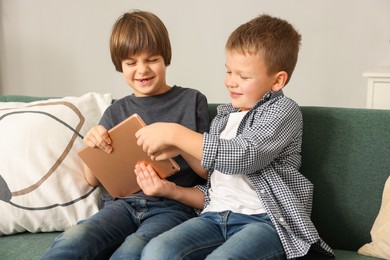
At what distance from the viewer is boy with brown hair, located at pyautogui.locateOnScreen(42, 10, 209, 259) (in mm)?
1360

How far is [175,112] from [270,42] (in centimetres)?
35

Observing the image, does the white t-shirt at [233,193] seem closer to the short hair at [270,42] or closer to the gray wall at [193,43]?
the short hair at [270,42]

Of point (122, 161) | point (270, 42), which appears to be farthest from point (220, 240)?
point (270, 42)

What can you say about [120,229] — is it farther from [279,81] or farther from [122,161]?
[279,81]

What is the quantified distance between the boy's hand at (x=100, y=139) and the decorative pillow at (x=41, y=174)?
21 cm

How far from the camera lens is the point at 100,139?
4.66ft

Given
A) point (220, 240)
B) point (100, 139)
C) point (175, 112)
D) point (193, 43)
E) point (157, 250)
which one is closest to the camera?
point (157, 250)

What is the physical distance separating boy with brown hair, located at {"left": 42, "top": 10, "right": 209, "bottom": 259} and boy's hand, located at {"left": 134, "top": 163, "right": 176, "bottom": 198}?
0.04 m

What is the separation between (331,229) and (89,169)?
2.36 feet

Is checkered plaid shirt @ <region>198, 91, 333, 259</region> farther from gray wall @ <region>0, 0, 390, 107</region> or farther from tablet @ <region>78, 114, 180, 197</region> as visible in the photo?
gray wall @ <region>0, 0, 390, 107</region>

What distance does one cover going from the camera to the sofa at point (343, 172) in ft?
4.84

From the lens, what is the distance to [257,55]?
4.44 feet

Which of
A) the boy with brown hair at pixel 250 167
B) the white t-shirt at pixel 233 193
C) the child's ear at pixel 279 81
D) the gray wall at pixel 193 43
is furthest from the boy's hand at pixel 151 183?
the gray wall at pixel 193 43

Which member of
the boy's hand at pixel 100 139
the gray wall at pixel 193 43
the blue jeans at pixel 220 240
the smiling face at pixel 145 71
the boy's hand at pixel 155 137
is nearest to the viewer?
the blue jeans at pixel 220 240
